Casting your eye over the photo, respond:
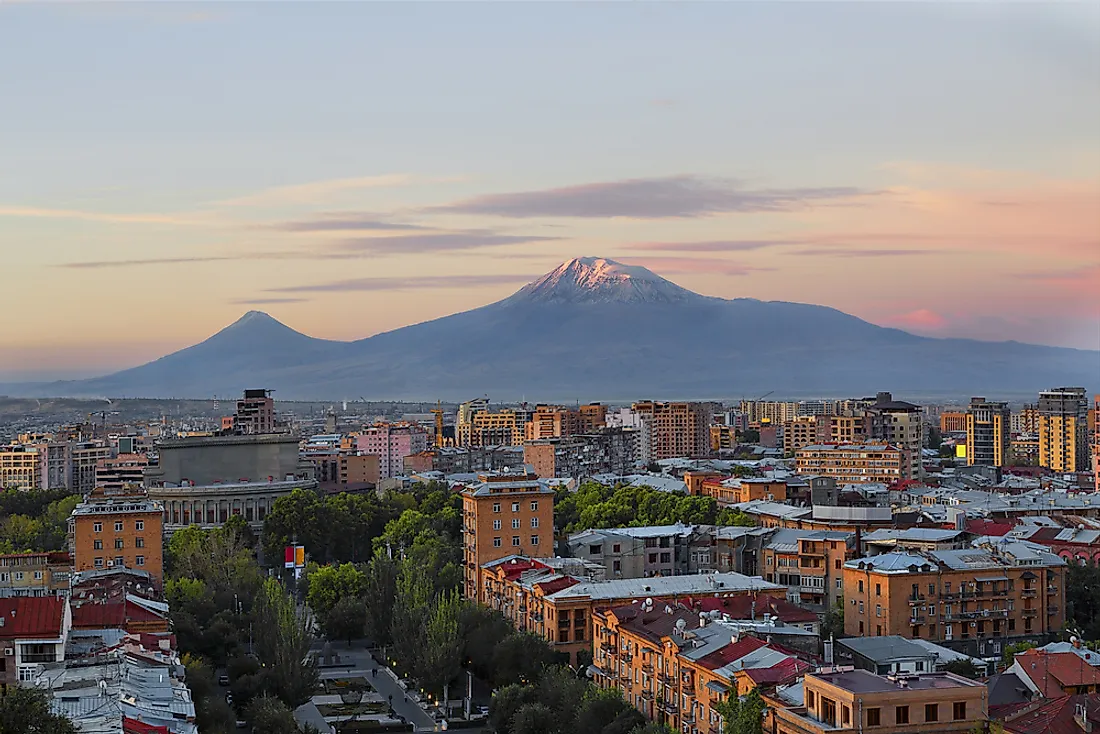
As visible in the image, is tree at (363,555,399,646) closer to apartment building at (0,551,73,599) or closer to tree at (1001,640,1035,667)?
apartment building at (0,551,73,599)

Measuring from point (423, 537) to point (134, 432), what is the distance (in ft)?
349

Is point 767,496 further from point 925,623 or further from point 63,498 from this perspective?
point 63,498

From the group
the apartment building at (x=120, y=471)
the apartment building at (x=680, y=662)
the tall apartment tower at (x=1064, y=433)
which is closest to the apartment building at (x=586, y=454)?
the apartment building at (x=120, y=471)

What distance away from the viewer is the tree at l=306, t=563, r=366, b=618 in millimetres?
53844

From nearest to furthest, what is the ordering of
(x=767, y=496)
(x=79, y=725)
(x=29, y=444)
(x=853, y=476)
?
1. (x=79, y=725)
2. (x=767, y=496)
3. (x=853, y=476)
4. (x=29, y=444)

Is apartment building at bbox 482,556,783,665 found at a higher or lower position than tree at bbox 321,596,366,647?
higher

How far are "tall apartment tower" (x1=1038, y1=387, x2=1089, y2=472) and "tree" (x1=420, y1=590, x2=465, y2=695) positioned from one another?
86578mm

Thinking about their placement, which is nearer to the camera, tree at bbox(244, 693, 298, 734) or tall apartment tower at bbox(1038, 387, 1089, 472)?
tree at bbox(244, 693, 298, 734)

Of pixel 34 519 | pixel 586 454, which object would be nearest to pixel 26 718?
pixel 34 519

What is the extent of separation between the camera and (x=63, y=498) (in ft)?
283

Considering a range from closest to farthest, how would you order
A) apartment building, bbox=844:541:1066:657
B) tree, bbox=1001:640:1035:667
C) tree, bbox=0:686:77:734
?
tree, bbox=0:686:77:734, tree, bbox=1001:640:1035:667, apartment building, bbox=844:541:1066:657

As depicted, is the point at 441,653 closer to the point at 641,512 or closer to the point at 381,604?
the point at 381,604

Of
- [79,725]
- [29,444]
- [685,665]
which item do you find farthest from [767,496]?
[29,444]

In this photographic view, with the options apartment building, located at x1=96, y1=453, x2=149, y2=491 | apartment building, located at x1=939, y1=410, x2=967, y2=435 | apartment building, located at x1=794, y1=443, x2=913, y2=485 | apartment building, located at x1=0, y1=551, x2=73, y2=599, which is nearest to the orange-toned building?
apartment building, located at x1=0, y1=551, x2=73, y2=599
